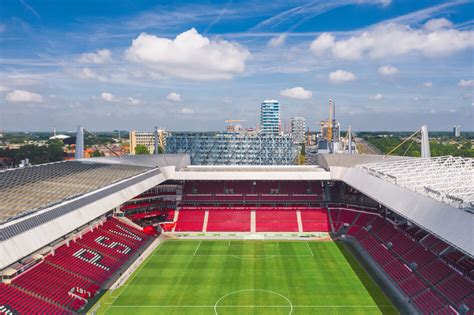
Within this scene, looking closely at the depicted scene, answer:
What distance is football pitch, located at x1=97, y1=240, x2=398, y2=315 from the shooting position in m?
33.5

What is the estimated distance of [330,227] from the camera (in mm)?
57094

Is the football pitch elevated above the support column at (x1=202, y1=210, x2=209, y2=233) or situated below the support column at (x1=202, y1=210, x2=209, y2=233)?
below

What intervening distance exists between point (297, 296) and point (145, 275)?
15208 mm

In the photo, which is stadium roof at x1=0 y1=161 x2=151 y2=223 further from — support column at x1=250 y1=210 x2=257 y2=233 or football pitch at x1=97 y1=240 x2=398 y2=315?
support column at x1=250 y1=210 x2=257 y2=233

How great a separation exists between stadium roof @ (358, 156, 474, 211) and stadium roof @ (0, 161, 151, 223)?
94.5ft

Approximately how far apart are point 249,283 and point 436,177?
21479 mm

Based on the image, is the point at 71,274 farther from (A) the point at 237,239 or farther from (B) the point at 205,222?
(B) the point at 205,222

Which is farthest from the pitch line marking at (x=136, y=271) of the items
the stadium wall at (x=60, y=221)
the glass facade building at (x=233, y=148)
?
the glass facade building at (x=233, y=148)

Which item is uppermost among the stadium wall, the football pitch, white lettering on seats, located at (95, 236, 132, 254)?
the stadium wall

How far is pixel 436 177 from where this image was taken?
138ft

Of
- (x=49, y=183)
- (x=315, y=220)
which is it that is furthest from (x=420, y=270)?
(x=49, y=183)

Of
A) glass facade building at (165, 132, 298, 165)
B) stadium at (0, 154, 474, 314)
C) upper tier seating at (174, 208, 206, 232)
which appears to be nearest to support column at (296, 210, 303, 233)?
stadium at (0, 154, 474, 314)

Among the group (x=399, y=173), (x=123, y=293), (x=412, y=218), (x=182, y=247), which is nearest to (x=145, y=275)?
(x=123, y=293)

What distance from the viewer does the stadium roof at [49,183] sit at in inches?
1199
